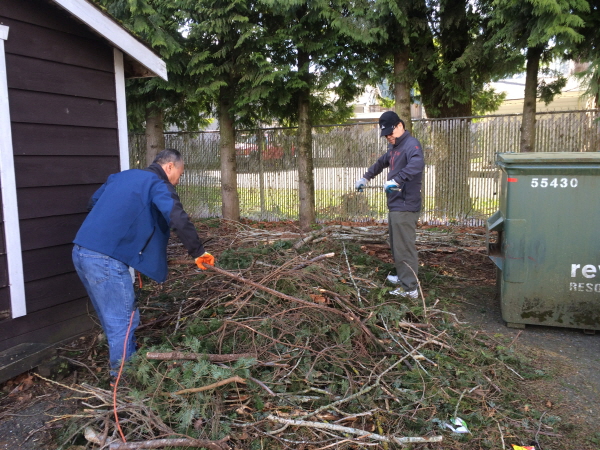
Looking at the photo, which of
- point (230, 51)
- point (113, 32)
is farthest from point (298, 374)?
point (230, 51)

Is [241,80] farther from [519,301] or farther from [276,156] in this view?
[519,301]

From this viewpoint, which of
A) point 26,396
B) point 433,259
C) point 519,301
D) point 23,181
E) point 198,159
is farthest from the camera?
point 198,159

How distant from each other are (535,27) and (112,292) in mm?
6890

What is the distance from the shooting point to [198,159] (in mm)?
12500

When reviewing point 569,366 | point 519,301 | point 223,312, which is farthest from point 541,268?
point 223,312

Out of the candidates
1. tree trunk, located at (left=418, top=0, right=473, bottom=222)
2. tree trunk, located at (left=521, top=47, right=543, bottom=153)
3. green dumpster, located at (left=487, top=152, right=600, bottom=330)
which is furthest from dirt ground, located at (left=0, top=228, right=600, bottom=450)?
tree trunk, located at (left=418, top=0, right=473, bottom=222)

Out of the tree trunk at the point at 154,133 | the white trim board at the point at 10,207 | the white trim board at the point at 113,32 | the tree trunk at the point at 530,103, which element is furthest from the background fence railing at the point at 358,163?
the white trim board at the point at 10,207

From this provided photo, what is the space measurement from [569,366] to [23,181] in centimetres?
499

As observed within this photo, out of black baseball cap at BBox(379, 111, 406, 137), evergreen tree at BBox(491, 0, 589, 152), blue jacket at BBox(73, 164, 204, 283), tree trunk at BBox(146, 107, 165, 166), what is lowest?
blue jacket at BBox(73, 164, 204, 283)

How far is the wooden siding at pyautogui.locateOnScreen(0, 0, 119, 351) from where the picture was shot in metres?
4.18

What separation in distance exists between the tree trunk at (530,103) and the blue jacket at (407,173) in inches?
175

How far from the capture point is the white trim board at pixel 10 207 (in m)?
4.00

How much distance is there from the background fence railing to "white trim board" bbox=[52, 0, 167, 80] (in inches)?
248

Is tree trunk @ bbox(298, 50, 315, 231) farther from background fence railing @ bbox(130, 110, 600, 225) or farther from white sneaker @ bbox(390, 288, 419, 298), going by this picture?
white sneaker @ bbox(390, 288, 419, 298)
